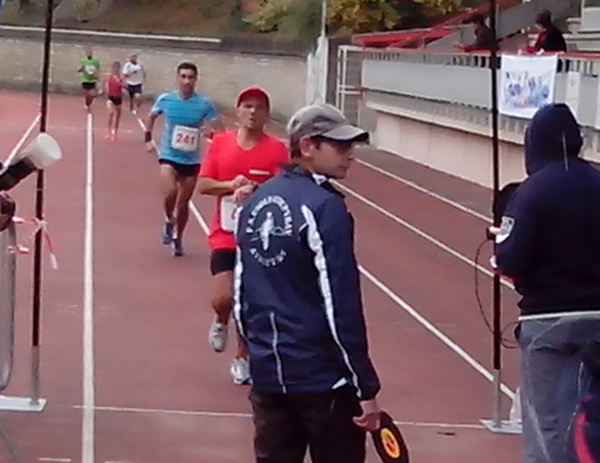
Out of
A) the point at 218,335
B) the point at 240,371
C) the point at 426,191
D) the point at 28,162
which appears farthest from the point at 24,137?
the point at 28,162

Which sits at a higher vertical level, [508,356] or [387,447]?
[387,447]

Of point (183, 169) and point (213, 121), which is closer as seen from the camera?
point (213, 121)

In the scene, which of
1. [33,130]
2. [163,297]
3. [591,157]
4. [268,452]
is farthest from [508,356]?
[33,130]

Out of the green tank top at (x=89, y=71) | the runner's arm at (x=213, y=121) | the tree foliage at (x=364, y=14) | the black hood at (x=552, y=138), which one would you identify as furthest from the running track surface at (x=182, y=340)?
the tree foliage at (x=364, y=14)

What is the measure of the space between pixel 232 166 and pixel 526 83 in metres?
11.4

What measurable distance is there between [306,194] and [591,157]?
1366 cm

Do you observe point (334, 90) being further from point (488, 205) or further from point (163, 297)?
point (163, 297)

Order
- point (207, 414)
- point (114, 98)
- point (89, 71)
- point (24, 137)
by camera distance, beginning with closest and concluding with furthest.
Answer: point (207, 414) → point (24, 137) → point (114, 98) → point (89, 71)

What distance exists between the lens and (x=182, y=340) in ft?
35.6

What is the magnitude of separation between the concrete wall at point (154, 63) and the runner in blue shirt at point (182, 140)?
32.4 m

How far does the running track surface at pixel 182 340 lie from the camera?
8336 mm

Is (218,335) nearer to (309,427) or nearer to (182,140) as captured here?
(309,427)

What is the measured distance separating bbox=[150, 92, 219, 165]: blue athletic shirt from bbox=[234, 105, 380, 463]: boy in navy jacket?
29.4 ft

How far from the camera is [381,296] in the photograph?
44.0 feet
